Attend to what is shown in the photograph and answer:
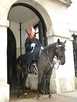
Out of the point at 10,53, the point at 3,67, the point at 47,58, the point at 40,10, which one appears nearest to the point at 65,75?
the point at 47,58

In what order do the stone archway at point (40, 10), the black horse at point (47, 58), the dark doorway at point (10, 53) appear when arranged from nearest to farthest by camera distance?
the black horse at point (47, 58), the stone archway at point (40, 10), the dark doorway at point (10, 53)

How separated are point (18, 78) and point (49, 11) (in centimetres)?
287

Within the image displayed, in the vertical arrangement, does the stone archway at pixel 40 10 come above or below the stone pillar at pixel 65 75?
above

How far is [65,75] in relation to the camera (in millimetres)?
11445

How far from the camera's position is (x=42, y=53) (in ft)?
31.2

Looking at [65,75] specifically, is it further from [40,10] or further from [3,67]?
[3,67]

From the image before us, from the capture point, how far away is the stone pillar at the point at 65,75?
10844 mm

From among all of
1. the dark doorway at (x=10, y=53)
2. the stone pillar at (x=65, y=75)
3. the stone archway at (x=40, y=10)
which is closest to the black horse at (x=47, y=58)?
the stone pillar at (x=65, y=75)

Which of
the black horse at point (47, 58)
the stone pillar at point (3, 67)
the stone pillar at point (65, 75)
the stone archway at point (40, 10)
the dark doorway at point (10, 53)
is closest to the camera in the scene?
the stone pillar at point (3, 67)

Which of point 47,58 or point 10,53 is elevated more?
point 10,53

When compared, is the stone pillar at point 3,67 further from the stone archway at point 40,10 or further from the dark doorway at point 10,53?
the dark doorway at point 10,53

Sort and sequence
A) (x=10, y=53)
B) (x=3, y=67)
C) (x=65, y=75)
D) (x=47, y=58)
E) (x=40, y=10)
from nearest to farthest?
(x=3, y=67), (x=47, y=58), (x=40, y=10), (x=65, y=75), (x=10, y=53)

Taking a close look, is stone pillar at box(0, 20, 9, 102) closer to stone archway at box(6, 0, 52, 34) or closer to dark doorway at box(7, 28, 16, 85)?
stone archway at box(6, 0, 52, 34)

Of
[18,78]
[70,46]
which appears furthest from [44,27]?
[18,78]
